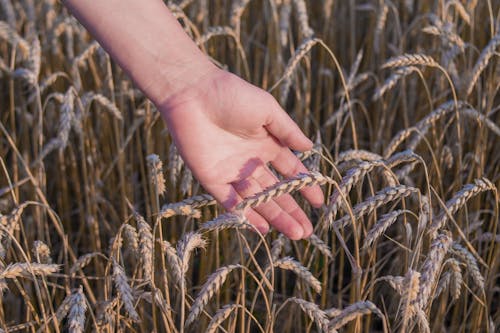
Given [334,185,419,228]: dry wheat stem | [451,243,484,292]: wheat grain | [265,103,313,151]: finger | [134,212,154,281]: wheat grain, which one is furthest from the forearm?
[451,243,484,292]: wheat grain

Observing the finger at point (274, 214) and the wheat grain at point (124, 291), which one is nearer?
the wheat grain at point (124, 291)

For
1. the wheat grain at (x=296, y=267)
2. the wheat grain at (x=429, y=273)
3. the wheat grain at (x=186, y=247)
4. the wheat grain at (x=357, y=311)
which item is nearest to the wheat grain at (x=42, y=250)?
the wheat grain at (x=186, y=247)

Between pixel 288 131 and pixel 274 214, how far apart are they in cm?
16

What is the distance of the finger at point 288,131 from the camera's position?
131 cm

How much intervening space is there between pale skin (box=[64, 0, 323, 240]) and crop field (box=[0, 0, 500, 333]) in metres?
0.08

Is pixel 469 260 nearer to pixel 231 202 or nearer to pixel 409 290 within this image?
pixel 409 290

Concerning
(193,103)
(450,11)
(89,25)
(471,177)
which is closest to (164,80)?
(193,103)

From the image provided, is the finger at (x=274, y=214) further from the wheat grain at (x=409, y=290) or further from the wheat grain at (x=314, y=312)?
the wheat grain at (x=409, y=290)

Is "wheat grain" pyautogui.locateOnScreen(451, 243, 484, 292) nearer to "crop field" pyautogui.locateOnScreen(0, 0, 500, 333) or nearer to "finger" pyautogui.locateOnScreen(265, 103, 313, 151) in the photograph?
"crop field" pyautogui.locateOnScreen(0, 0, 500, 333)

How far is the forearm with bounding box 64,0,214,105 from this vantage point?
4.29 ft

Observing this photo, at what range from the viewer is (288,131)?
1.32m

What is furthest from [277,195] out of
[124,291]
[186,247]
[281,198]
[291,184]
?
[281,198]

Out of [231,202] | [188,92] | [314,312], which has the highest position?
[188,92]

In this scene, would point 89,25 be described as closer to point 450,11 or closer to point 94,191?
point 94,191
